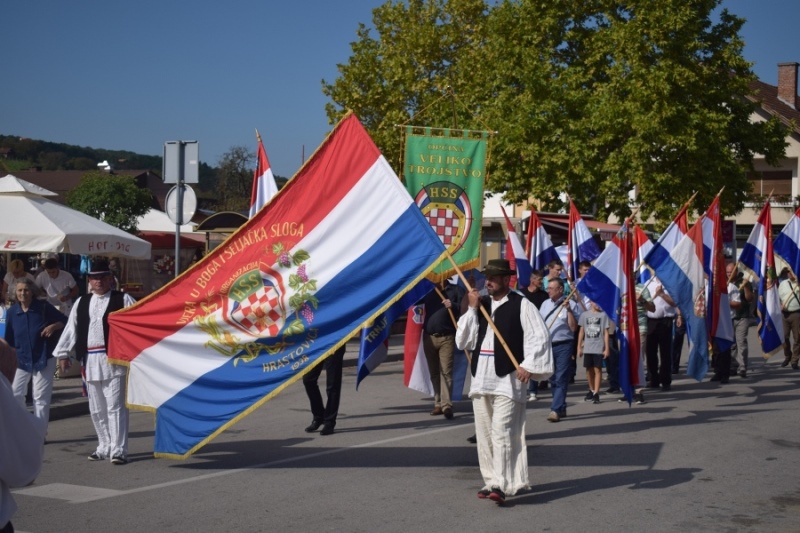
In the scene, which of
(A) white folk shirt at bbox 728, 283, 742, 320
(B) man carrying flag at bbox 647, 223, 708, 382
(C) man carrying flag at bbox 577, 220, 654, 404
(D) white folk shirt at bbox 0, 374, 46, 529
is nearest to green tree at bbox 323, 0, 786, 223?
(A) white folk shirt at bbox 728, 283, 742, 320

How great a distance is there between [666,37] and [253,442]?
79.5ft

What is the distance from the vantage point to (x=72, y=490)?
8.06 meters

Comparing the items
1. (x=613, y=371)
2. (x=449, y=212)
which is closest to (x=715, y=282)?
(x=613, y=371)

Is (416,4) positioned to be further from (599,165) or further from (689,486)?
(689,486)

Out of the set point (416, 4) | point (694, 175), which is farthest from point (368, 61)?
point (694, 175)

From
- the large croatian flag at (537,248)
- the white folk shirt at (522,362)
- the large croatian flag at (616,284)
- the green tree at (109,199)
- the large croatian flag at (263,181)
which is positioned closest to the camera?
the white folk shirt at (522,362)

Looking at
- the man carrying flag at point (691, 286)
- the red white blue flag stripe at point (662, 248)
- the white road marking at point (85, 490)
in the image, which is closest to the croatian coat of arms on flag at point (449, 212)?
the red white blue flag stripe at point (662, 248)

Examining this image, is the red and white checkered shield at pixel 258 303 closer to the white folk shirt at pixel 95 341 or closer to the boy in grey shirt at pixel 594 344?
the white folk shirt at pixel 95 341

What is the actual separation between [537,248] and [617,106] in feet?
48.3

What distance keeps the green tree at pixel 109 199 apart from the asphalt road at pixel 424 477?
43858 mm

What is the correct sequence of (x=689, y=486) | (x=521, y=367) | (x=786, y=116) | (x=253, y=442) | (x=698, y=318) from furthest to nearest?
(x=786, y=116), (x=698, y=318), (x=253, y=442), (x=689, y=486), (x=521, y=367)

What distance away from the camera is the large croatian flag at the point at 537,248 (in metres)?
17.9

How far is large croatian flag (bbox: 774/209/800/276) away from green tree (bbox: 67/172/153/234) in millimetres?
41004

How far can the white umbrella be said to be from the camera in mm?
14797
